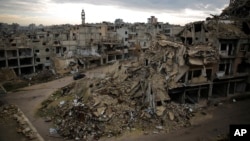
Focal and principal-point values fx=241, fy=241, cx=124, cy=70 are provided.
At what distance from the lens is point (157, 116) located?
24.6 metres

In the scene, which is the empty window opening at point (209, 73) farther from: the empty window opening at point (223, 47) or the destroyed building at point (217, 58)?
the empty window opening at point (223, 47)

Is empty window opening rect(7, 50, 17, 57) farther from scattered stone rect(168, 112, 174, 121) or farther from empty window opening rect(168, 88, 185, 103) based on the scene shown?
scattered stone rect(168, 112, 174, 121)

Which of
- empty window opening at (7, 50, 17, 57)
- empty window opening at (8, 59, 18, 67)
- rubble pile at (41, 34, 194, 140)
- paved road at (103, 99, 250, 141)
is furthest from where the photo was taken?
empty window opening at (8, 59, 18, 67)

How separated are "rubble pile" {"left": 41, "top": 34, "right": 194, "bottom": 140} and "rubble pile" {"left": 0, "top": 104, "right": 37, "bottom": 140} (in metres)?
2.49

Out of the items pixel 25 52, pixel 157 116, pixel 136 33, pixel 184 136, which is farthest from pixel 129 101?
pixel 136 33

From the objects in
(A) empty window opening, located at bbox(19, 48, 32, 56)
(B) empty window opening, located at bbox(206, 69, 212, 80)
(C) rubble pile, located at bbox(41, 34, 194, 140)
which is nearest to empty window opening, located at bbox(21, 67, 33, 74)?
(A) empty window opening, located at bbox(19, 48, 32, 56)

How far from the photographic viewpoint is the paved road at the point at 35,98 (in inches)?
973

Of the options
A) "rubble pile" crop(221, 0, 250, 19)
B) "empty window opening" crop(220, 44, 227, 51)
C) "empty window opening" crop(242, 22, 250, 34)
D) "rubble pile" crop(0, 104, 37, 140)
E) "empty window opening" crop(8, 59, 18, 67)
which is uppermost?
"rubble pile" crop(221, 0, 250, 19)

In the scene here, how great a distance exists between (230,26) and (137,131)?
67.6ft

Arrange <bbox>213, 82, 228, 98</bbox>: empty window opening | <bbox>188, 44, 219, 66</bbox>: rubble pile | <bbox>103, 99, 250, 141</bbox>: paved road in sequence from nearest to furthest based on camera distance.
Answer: <bbox>103, 99, 250, 141</bbox>: paved road < <bbox>188, 44, 219, 66</bbox>: rubble pile < <bbox>213, 82, 228, 98</bbox>: empty window opening

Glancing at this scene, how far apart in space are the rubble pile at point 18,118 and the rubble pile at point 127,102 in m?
2.49

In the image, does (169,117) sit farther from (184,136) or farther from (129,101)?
(129,101)

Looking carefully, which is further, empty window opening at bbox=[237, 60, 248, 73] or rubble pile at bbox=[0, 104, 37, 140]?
empty window opening at bbox=[237, 60, 248, 73]

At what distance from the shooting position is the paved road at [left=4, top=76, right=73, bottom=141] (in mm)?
24703
